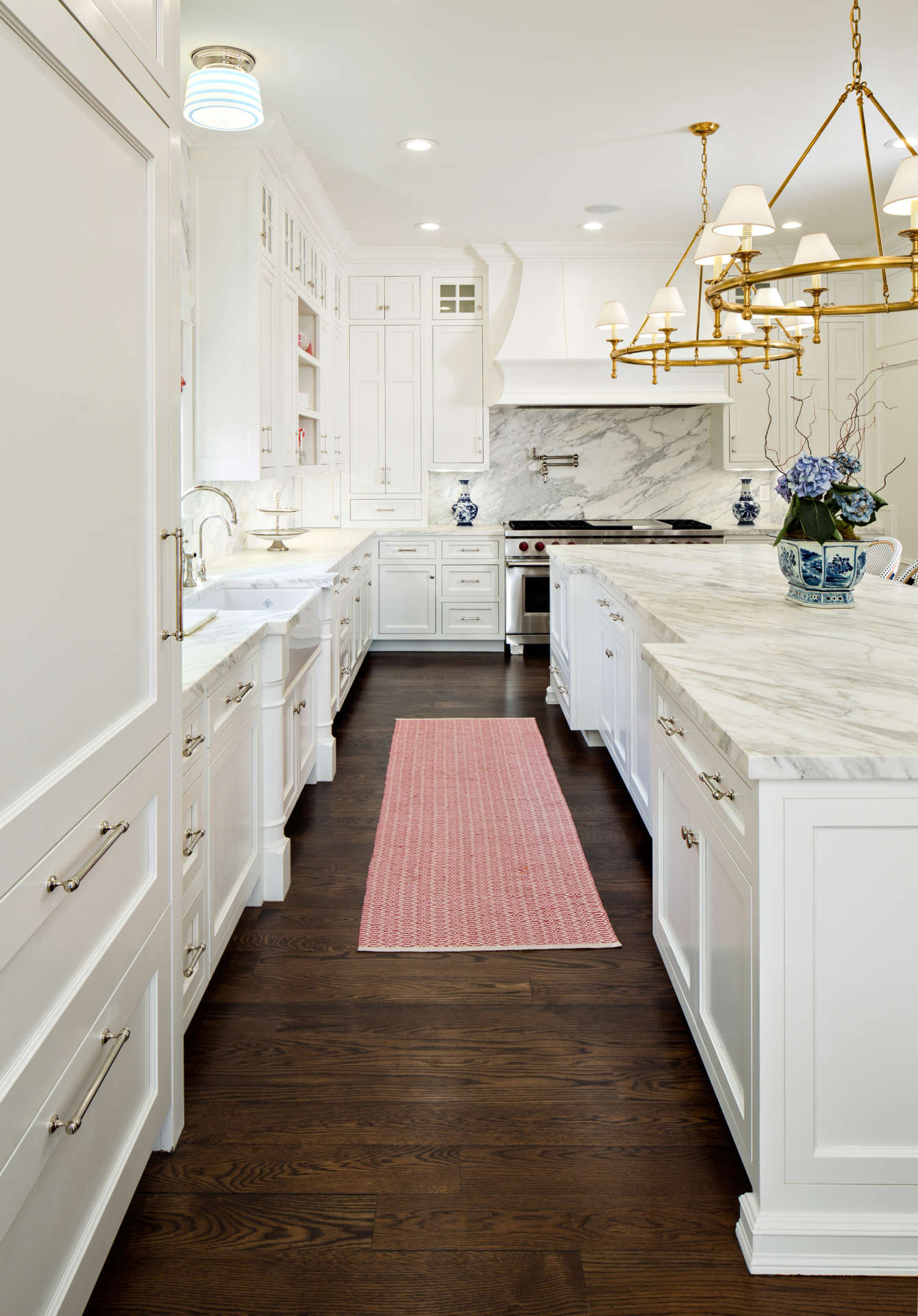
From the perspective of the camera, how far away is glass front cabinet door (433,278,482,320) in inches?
262

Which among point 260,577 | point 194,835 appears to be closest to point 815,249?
point 260,577

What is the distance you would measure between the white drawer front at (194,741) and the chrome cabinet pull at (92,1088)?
611mm

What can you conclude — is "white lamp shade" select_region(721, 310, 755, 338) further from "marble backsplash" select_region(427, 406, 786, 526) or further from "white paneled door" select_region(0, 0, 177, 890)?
"white paneled door" select_region(0, 0, 177, 890)

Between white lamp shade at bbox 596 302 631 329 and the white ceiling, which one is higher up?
the white ceiling

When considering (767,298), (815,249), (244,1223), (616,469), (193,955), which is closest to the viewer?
(244,1223)

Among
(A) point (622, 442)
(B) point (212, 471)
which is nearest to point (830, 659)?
(B) point (212, 471)

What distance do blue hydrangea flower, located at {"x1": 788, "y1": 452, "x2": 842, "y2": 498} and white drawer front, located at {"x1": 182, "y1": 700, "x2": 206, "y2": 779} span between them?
5.42 feet

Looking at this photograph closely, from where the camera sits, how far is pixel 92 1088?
1.23 metres

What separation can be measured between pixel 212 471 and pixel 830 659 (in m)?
2.82

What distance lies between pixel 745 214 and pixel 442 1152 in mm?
2517

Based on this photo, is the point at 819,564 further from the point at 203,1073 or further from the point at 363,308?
the point at 363,308

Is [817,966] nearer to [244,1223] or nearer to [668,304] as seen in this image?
[244,1223]

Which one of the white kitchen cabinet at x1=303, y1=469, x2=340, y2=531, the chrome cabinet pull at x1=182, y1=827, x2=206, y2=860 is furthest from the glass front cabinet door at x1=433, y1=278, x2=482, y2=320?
the chrome cabinet pull at x1=182, y1=827, x2=206, y2=860

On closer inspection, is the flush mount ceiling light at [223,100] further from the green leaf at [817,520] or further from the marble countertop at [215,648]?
the green leaf at [817,520]
